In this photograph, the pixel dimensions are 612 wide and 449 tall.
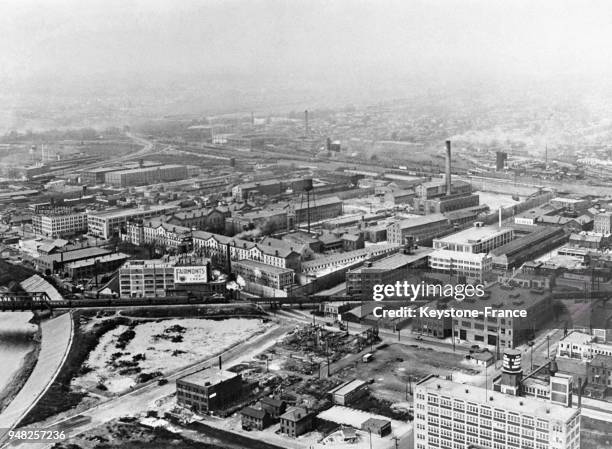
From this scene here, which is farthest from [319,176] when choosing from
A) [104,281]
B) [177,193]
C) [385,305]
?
[385,305]

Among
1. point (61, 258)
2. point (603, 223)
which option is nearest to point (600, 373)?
point (603, 223)

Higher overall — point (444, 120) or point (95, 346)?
point (444, 120)

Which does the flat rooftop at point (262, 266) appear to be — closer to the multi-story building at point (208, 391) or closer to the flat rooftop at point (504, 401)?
the multi-story building at point (208, 391)

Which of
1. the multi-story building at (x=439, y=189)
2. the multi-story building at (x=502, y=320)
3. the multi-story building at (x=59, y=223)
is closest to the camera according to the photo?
the multi-story building at (x=502, y=320)

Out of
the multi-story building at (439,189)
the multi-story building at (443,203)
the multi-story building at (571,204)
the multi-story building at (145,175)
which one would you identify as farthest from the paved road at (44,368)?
the multi-story building at (145,175)

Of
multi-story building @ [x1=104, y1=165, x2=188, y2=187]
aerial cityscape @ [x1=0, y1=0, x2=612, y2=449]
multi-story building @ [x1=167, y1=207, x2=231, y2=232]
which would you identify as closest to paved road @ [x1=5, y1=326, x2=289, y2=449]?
aerial cityscape @ [x1=0, y1=0, x2=612, y2=449]

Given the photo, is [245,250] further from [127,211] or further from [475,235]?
[127,211]

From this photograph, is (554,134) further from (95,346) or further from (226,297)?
(95,346)
